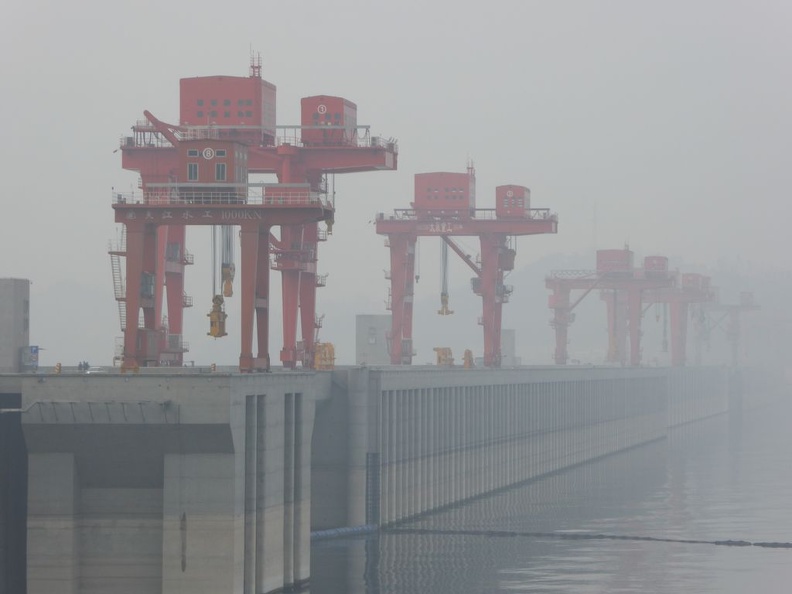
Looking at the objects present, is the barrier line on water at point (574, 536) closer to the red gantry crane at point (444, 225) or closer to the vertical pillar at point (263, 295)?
the vertical pillar at point (263, 295)

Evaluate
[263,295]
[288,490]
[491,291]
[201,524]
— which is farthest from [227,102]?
[491,291]

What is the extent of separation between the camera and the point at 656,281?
18700cm

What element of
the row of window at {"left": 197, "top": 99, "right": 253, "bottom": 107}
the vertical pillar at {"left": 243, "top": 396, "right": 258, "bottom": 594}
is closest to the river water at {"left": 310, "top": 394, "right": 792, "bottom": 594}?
the vertical pillar at {"left": 243, "top": 396, "right": 258, "bottom": 594}

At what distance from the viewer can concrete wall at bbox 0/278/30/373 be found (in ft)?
205

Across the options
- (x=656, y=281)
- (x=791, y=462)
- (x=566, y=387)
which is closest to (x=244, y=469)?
(x=566, y=387)

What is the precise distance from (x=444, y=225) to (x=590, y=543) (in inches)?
1663

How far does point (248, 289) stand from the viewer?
204 feet

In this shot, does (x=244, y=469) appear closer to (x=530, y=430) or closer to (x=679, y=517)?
(x=679, y=517)

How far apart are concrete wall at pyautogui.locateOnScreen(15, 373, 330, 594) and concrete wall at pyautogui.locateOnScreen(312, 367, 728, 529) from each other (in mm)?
22700

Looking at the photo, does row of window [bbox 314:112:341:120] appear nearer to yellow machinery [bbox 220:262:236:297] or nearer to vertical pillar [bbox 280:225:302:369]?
vertical pillar [bbox 280:225:302:369]

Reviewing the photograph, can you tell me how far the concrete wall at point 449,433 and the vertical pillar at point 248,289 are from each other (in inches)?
691

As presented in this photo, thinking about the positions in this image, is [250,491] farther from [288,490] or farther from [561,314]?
[561,314]

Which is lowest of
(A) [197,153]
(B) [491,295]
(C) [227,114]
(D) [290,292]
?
(D) [290,292]

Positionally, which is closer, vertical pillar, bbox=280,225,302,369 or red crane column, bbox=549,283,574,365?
vertical pillar, bbox=280,225,302,369
